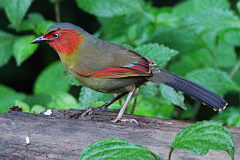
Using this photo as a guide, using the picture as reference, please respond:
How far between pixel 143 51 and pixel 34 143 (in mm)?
1519

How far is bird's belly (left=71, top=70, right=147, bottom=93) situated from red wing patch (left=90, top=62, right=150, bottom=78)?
44 millimetres

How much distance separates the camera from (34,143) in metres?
2.86

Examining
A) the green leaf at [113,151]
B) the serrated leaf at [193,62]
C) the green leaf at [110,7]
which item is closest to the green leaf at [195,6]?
the serrated leaf at [193,62]

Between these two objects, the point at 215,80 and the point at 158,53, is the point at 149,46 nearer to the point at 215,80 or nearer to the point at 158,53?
the point at 158,53

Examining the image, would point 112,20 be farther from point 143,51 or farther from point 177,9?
point 143,51

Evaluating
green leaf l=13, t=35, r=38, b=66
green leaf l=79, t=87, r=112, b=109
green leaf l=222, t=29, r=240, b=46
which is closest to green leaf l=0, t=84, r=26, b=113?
green leaf l=13, t=35, r=38, b=66

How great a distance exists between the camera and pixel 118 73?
352 centimetres

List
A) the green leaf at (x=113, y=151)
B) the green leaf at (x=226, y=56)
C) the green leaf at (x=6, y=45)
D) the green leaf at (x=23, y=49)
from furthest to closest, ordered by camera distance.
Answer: the green leaf at (x=226, y=56)
the green leaf at (x=6, y=45)
the green leaf at (x=23, y=49)
the green leaf at (x=113, y=151)

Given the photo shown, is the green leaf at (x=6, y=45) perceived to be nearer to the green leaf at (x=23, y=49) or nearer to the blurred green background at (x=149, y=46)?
the blurred green background at (x=149, y=46)

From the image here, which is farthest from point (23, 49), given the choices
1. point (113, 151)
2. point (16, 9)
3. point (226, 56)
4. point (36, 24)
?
point (113, 151)

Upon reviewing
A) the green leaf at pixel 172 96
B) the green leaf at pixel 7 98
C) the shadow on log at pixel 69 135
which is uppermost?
the green leaf at pixel 172 96

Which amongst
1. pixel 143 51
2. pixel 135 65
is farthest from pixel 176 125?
pixel 143 51

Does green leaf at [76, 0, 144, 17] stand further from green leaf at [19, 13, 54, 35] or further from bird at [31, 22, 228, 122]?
bird at [31, 22, 228, 122]

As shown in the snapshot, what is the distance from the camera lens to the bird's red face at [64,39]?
392cm
